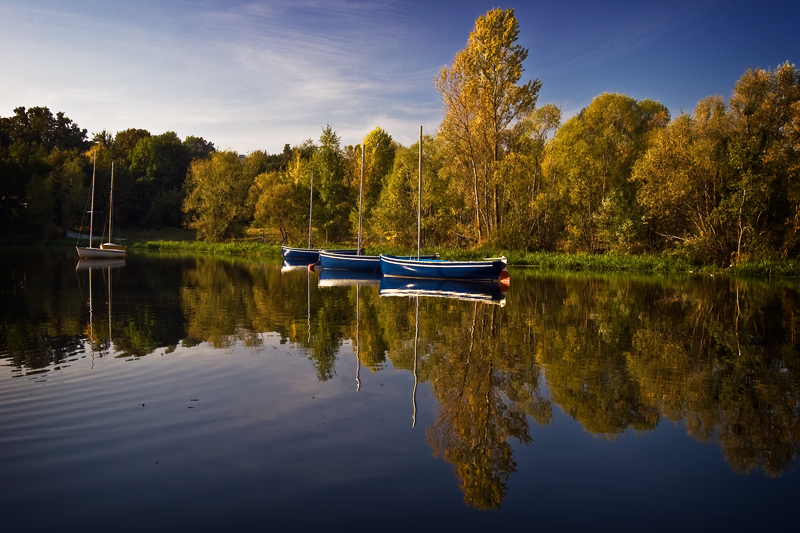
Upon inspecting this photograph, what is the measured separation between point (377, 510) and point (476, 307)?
1484cm

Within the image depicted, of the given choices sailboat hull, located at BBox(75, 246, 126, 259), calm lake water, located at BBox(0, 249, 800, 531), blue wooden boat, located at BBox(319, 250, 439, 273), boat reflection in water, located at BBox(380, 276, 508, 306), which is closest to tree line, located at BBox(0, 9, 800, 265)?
blue wooden boat, located at BBox(319, 250, 439, 273)

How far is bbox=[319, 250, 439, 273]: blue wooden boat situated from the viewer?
3647cm

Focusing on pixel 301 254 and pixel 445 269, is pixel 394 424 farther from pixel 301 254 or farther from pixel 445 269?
pixel 301 254

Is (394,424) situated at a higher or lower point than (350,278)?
higher

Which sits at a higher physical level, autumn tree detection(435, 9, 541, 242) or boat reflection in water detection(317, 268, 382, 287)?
autumn tree detection(435, 9, 541, 242)

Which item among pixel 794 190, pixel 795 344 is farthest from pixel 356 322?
pixel 794 190

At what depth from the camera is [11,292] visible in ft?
68.8

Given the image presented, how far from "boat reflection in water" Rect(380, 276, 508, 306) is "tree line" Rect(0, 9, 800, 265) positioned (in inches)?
433

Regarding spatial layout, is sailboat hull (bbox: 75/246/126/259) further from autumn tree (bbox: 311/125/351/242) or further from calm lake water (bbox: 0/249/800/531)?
calm lake water (bbox: 0/249/800/531)

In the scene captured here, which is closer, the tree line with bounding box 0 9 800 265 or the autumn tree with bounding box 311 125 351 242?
the tree line with bounding box 0 9 800 265

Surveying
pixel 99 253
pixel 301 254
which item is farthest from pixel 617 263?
pixel 99 253

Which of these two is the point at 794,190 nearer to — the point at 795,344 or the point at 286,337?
the point at 795,344

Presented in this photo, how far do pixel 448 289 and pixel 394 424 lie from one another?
63.9ft

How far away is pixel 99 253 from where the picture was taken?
45.1 m
